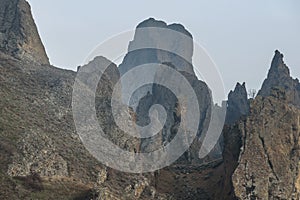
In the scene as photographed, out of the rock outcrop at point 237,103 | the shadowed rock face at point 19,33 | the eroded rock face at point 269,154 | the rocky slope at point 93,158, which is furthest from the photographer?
the rock outcrop at point 237,103

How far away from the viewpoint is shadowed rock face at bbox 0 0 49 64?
76.8 metres

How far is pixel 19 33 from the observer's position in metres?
80.6

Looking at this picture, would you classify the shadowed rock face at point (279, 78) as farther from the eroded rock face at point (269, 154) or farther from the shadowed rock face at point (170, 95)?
the eroded rock face at point (269, 154)

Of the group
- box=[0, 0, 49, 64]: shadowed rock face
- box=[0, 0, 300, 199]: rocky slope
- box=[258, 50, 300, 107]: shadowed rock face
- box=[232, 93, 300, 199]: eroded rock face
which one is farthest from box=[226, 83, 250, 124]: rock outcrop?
box=[232, 93, 300, 199]: eroded rock face

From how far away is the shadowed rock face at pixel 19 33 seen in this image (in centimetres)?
7684

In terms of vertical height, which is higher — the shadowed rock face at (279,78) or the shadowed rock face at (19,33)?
the shadowed rock face at (279,78)

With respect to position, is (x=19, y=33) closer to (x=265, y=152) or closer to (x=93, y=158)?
(x=93, y=158)

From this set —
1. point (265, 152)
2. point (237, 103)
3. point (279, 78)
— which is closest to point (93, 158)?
point (265, 152)

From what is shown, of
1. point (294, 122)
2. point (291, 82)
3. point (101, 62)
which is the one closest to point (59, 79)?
point (101, 62)

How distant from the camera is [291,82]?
136m

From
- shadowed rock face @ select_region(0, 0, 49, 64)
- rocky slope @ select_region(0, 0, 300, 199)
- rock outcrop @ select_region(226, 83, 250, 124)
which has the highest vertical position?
rock outcrop @ select_region(226, 83, 250, 124)

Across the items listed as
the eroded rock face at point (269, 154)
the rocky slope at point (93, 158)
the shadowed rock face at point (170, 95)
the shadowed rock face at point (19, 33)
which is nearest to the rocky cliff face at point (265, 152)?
the eroded rock face at point (269, 154)

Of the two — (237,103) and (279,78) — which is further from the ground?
(279,78)

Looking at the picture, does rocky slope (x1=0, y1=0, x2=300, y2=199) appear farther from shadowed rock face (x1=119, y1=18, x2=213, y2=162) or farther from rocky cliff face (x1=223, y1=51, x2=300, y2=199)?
shadowed rock face (x1=119, y1=18, x2=213, y2=162)
